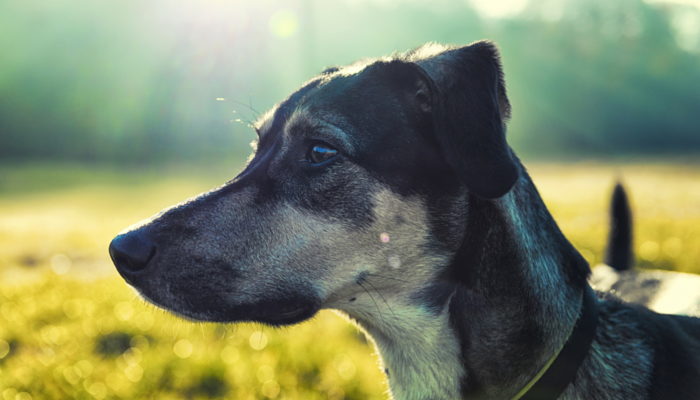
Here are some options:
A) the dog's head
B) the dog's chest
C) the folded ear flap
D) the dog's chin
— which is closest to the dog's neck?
the dog's chest

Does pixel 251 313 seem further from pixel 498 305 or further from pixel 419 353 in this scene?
pixel 498 305

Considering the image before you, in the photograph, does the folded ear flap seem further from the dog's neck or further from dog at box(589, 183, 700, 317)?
dog at box(589, 183, 700, 317)

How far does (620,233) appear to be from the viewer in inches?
196

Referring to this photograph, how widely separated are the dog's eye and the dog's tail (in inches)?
139

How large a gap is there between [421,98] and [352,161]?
60 centimetres

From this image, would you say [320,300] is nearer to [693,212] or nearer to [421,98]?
[421,98]

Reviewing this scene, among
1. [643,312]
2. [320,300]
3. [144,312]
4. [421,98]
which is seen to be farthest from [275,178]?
[144,312]

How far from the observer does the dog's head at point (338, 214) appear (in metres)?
2.46

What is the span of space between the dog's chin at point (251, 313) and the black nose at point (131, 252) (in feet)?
0.42

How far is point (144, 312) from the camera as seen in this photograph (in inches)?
240

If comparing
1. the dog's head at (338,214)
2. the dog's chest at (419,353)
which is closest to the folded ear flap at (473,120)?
the dog's head at (338,214)

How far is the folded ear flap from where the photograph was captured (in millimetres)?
2328

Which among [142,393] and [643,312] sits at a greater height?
[643,312]

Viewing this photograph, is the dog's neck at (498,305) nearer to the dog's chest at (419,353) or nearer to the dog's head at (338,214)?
the dog's chest at (419,353)
